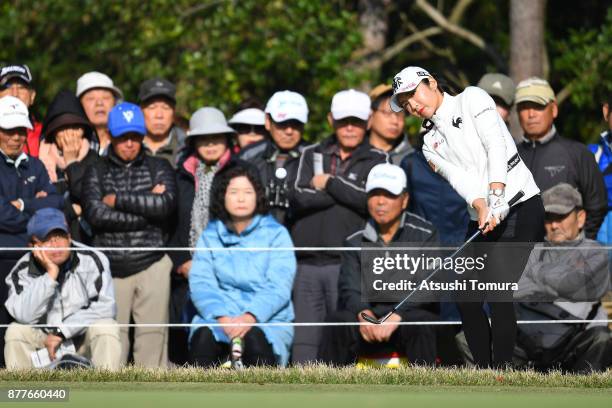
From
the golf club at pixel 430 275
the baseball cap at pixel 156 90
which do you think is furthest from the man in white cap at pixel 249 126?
the golf club at pixel 430 275

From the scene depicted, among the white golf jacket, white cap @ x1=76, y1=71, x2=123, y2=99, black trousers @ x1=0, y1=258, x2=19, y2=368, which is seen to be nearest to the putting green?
the white golf jacket

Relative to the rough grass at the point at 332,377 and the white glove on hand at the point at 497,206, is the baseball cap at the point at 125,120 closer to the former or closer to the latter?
the rough grass at the point at 332,377

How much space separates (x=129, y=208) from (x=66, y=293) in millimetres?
869

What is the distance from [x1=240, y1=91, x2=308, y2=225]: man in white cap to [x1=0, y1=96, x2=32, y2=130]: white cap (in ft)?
5.58

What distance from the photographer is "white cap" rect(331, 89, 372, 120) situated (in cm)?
1020

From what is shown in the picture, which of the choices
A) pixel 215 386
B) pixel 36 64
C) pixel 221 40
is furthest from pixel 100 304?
pixel 36 64

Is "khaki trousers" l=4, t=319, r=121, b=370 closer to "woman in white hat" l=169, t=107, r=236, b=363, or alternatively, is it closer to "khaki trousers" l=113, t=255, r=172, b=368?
"khaki trousers" l=113, t=255, r=172, b=368

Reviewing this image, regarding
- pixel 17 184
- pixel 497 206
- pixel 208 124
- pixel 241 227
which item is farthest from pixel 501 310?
pixel 17 184

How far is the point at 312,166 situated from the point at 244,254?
0.98m

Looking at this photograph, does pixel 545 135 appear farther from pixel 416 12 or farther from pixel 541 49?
pixel 416 12

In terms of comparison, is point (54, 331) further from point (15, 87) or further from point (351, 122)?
point (351, 122)

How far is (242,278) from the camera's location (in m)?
9.47

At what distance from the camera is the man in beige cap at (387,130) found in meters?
10.3

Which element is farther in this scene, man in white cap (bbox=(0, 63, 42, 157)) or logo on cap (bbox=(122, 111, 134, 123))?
man in white cap (bbox=(0, 63, 42, 157))
